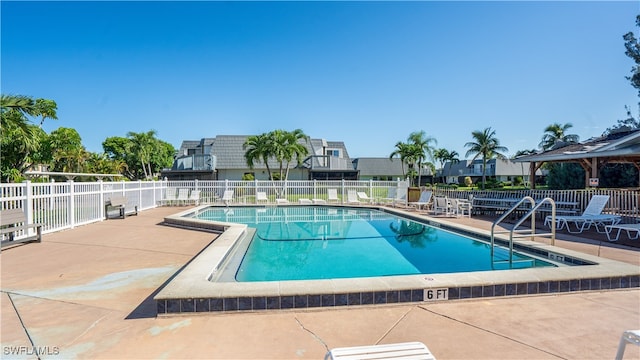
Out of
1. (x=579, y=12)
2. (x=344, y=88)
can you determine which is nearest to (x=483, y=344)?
(x=579, y=12)

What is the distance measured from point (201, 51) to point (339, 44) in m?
6.57

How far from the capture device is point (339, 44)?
1523 cm

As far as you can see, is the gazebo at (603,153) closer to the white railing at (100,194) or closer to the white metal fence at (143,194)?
the white metal fence at (143,194)

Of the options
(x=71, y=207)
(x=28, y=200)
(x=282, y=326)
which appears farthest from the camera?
(x=71, y=207)

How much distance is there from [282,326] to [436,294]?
1836 mm

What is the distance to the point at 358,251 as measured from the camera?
7766 mm

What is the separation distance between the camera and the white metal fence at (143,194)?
25.6 ft

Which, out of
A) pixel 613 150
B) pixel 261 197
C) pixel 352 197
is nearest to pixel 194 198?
pixel 261 197

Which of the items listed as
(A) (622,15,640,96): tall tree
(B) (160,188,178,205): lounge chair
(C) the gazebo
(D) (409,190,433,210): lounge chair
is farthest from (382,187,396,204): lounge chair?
(A) (622,15,640,96): tall tree

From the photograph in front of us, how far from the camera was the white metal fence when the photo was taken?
25.6 ft

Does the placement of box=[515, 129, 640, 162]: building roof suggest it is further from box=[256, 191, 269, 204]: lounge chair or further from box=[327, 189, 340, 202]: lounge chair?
box=[256, 191, 269, 204]: lounge chair

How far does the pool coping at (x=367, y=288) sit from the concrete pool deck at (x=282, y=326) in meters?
0.09

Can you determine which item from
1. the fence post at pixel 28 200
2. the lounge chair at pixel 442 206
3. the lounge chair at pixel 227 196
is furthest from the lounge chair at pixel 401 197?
the fence post at pixel 28 200

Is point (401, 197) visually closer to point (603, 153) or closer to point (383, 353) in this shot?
point (603, 153)
